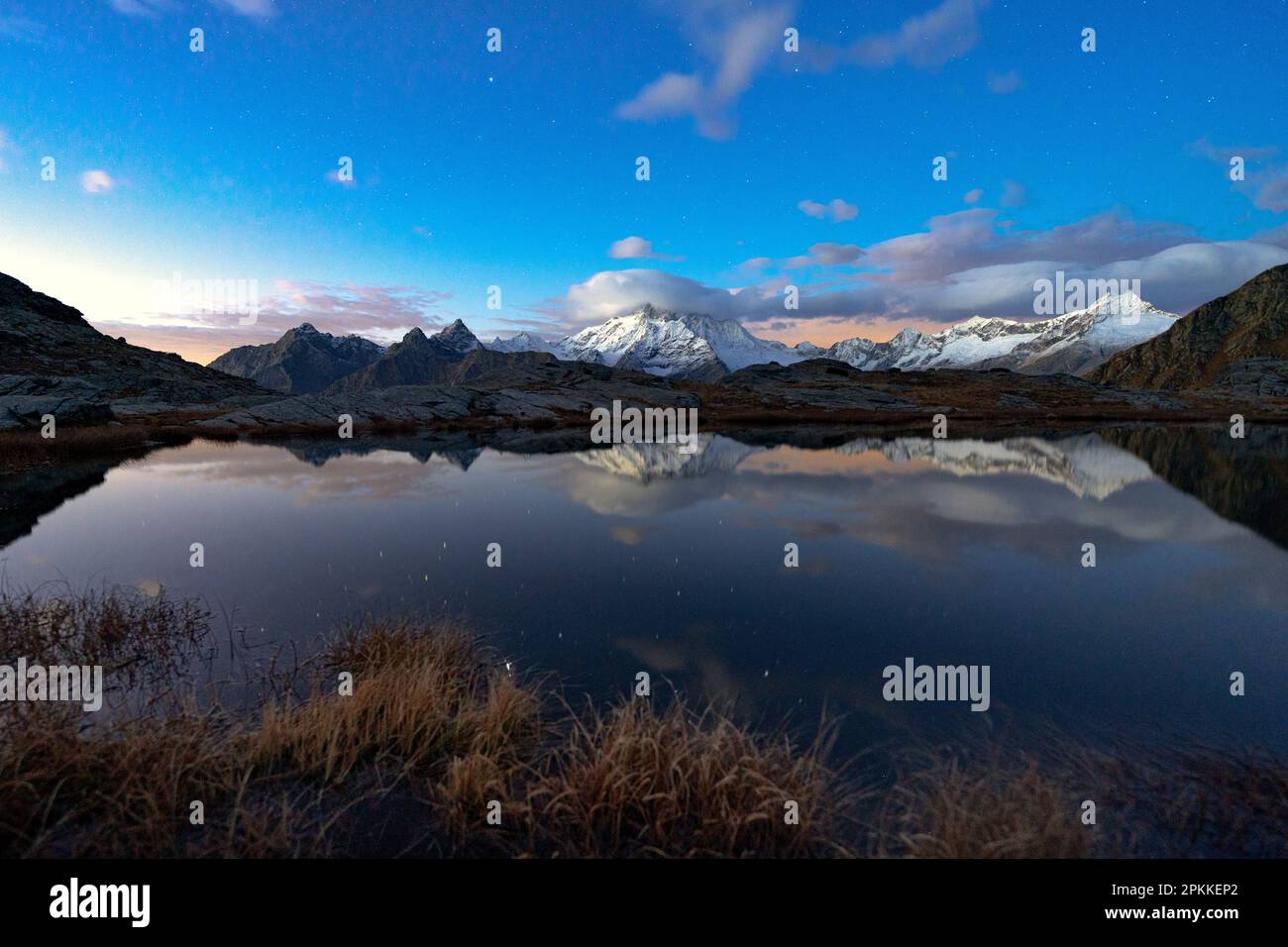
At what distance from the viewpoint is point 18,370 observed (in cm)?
13100

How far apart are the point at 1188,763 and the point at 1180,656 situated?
208 inches

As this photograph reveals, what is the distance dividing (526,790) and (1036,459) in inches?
2213

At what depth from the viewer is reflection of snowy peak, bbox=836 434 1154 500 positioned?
3866 cm

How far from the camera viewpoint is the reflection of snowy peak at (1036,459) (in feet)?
127

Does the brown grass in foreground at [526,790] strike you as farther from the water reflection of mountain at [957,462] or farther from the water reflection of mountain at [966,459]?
the water reflection of mountain at [966,459]

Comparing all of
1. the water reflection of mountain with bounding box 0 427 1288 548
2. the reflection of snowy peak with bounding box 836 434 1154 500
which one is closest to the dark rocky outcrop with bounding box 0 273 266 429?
the water reflection of mountain with bounding box 0 427 1288 548

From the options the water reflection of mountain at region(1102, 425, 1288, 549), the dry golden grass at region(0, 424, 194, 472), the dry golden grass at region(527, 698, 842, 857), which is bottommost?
the dry golden grass at region(527, 698, 842, 857)

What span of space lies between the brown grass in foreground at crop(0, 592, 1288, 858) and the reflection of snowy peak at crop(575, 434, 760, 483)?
2964 cm

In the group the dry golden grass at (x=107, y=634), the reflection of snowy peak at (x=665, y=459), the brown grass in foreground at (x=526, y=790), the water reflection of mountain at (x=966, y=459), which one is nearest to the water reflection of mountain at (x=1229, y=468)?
the water reflection of mountain at (x=966, y=459)

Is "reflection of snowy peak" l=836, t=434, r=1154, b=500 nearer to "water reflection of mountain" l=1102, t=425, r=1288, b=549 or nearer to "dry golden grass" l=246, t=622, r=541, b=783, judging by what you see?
"water reflection of mountain" l=1102, t=425, r=1288, b=549

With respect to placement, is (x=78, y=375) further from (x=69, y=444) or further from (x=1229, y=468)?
(x=1229, y=468)
